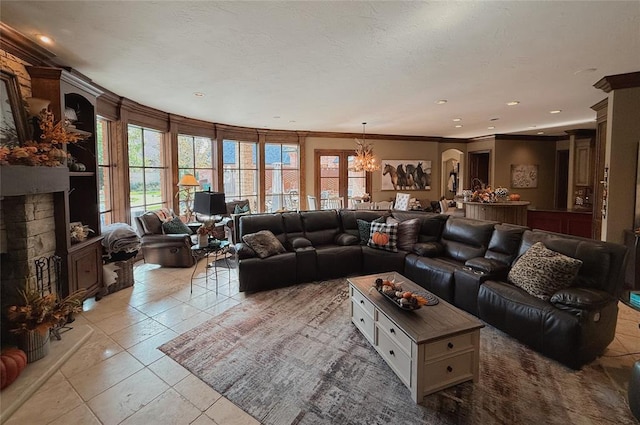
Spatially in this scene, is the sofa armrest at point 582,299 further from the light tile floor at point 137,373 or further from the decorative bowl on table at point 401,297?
the decorative bowl on table at point 401,297

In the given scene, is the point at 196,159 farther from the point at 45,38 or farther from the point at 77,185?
the point at 45,38

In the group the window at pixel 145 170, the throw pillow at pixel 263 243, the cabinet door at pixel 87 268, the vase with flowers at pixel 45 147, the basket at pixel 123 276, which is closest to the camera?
the vase with flowers at pixel 45 147

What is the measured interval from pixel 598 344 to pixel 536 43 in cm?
264

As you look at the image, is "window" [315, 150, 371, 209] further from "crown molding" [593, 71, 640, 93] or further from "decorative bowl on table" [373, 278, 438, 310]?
"decorative bowl on table" [373, 278, 438, 310]

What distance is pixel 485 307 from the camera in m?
3.14

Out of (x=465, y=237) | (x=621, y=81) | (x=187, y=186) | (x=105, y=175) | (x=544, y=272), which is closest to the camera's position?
(x=544, y=272)

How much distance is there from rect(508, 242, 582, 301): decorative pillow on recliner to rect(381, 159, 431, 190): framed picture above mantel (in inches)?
256

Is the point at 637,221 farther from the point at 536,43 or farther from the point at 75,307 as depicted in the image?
the point at 75,307

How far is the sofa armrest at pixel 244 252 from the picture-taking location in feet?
13.8

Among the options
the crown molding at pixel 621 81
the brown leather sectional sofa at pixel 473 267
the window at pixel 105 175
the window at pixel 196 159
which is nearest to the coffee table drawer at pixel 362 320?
the brown leather sectional sofa at pixel 473 267

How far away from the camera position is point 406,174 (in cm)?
957

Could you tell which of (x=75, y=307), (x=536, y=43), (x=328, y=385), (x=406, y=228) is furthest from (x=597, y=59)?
(x=75, y=307)

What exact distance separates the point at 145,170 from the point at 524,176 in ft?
33.0

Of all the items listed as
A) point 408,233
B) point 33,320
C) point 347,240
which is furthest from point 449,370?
point 33,320
